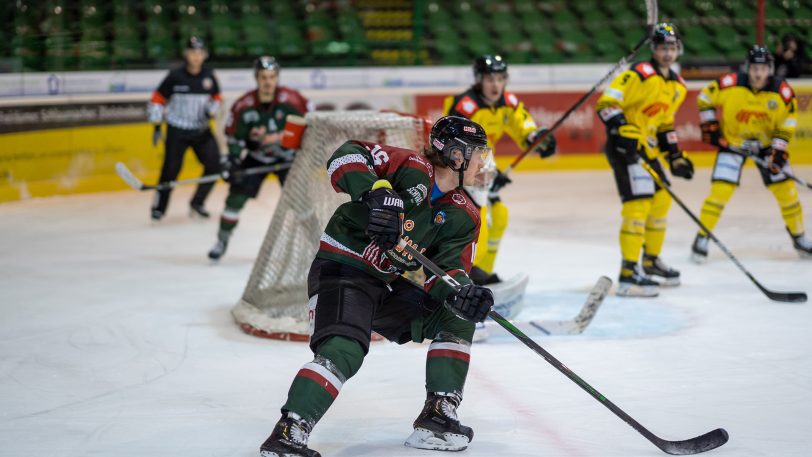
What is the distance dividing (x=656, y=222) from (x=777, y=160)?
1063 millimetres

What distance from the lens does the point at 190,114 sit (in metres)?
7.95

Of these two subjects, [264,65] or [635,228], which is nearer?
[635,228]

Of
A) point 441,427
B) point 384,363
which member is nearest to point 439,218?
point 441,427

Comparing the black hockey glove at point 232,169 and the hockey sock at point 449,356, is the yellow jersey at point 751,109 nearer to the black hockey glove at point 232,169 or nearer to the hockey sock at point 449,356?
the black hockey glove at point 232,169

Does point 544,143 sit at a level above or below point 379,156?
below

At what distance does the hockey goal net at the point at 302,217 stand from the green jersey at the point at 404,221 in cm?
148

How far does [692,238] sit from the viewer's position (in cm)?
717

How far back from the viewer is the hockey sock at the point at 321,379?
2.80m

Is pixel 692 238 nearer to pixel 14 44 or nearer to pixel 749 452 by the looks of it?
pixel 749 452

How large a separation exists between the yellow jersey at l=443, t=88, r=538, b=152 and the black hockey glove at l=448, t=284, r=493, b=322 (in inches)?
94.6

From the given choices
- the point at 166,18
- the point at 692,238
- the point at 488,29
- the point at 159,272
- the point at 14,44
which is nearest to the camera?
the point at 159,272

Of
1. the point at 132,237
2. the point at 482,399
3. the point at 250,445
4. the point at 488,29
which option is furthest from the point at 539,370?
the point at 488,29

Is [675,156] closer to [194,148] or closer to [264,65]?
[264,65]

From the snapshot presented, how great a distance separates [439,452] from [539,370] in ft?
3.42
